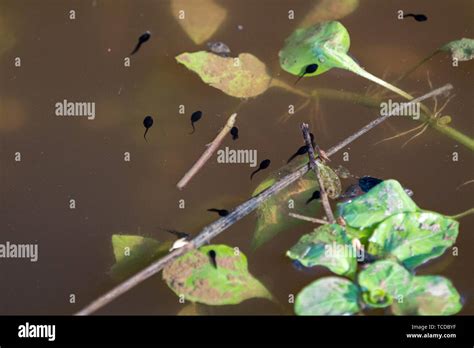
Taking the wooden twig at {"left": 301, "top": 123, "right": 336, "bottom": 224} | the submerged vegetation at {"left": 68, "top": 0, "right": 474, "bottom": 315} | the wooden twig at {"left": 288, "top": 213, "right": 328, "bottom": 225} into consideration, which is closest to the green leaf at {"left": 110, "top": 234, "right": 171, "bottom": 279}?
the submerged vegetation at {"left": 68, "top": 0, "right": 474, "bottom": 315}

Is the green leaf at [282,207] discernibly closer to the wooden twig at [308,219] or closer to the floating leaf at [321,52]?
the wooden twig at [308,219]

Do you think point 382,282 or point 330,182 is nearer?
point 382,282

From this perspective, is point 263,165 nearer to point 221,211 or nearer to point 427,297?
point 221,211

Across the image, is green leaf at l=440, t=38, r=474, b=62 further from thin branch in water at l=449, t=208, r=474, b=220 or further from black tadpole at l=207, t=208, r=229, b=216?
black tadpole at l=207, t=208, r=229, b=216

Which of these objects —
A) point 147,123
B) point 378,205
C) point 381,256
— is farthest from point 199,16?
point 381,256

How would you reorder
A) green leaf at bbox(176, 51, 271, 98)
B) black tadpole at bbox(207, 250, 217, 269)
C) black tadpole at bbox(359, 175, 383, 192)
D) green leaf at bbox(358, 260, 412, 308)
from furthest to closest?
green leaf at bbox(176, 51, 271, 98), black tadpole at bbox(359, 175, 383, 192), black tadpole at bbox(207, 250, 217, 269), green leaf at bbox(358, 260, 412, 308)

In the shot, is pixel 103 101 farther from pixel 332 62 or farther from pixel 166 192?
pixel 332 62
